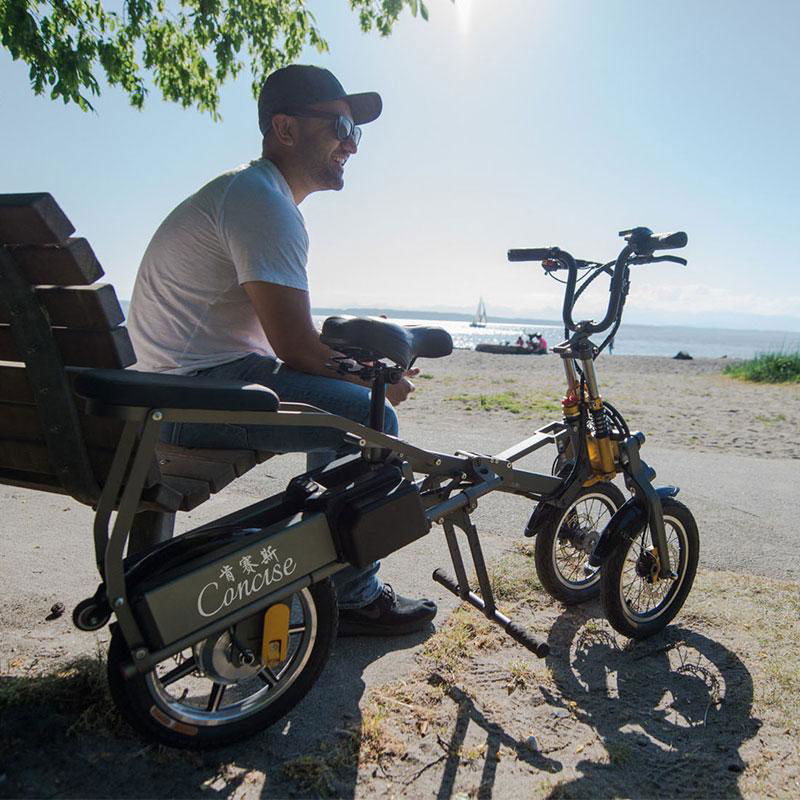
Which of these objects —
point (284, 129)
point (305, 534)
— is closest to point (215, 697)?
point (305, 534)

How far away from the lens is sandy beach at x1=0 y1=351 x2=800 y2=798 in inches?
84.7

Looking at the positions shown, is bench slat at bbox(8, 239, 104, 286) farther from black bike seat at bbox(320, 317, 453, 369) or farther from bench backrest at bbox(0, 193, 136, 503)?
black bike seat at bbox(320, 317, 453, 369)

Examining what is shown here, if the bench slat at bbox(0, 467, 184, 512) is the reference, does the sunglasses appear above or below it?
above

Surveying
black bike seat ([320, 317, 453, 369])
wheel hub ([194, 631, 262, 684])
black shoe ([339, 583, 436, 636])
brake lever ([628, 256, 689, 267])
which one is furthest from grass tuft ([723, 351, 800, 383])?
wheel hub ([194, 631, 262, 684])

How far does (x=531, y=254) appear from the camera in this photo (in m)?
3.38

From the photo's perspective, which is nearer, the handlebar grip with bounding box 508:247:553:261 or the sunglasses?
the sunglasses

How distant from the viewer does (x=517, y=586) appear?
365 centimetres

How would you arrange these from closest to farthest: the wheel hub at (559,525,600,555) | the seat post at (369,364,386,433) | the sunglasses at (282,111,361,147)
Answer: the seat post at (369,364,386,433), the sunglasses at (282,111,361,147), the wheel hub at (559,525,600,555)

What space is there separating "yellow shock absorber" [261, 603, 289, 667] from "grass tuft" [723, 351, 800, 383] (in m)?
17.9

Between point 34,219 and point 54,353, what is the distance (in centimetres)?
40

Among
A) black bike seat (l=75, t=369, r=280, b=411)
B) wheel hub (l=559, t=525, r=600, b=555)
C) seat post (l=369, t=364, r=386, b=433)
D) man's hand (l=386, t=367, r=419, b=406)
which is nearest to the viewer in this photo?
black bike seat (l=75, t=369, r=280, b=411)

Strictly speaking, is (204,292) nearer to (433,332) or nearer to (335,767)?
(433,332)

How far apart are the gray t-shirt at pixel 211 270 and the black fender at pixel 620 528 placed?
1.65 m

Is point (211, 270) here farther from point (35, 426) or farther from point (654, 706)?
point (654, 706)
